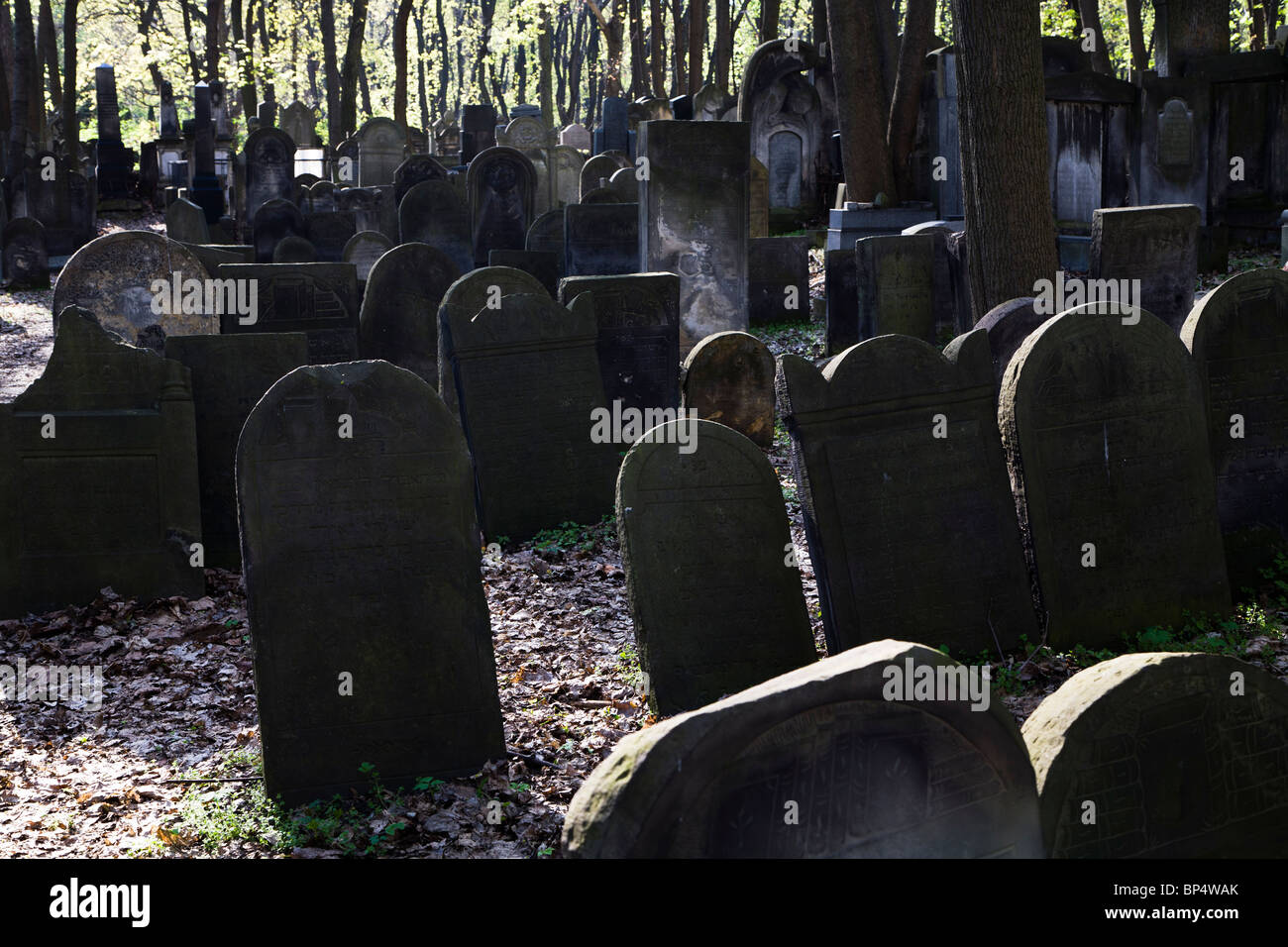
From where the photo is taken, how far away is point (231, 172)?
26219 millimetres

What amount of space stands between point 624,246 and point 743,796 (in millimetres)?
12118

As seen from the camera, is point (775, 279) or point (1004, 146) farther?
point (775, 279)

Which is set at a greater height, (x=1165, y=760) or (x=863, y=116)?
(x=863, y=116)

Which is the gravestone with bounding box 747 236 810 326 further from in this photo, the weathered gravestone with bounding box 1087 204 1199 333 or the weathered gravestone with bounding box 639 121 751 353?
the weathered gravestone with bounding box 1087 204 1199 333

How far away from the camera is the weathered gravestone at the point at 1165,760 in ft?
10.6

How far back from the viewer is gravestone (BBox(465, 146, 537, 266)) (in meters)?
17.6

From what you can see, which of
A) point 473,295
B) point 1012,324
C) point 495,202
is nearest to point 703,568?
point 1012,324

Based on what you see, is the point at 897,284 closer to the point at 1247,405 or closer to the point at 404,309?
the point at 404,309

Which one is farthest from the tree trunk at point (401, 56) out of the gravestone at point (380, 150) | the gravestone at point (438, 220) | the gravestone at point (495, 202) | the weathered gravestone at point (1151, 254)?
the weathered gravestone at point (1151, 254)

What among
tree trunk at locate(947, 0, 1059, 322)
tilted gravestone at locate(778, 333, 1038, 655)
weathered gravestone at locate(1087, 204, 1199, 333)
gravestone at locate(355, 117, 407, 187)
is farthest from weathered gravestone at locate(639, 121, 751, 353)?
gravestone at locate(355, 117, 407, 187)

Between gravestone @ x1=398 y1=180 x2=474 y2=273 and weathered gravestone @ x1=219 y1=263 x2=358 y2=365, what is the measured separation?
7228 millimetres

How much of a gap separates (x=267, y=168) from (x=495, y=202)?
8.50m

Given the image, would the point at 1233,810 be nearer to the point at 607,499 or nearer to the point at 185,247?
the point at 607,499

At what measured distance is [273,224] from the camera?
61.1 ft
